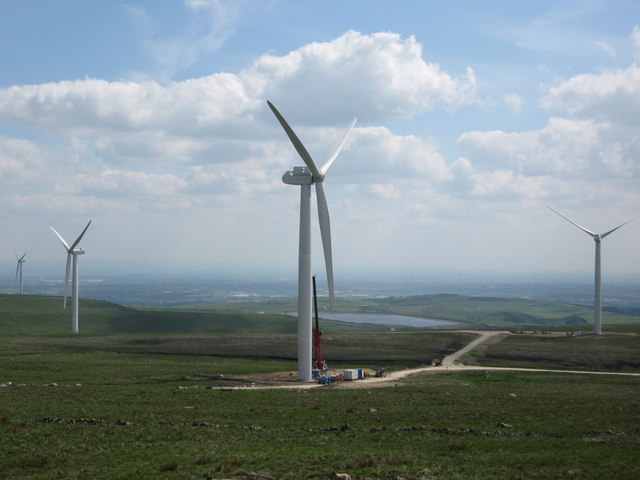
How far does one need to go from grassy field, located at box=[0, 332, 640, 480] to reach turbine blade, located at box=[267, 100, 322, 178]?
19.0m

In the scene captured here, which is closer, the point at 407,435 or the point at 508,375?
the point at 407,435

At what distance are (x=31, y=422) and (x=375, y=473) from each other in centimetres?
2038

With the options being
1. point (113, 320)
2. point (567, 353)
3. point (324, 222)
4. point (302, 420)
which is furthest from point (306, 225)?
point (113, 320)

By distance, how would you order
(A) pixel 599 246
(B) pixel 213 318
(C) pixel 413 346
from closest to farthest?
1. (C) pixel 413 346
2. (A) pixel 599 246
3. (B) pixel 213 318

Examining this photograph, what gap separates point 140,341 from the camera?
334ft

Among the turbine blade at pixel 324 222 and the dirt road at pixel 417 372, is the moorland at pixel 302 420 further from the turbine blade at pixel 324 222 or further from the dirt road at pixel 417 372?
the turbine blade at pixel 324 222

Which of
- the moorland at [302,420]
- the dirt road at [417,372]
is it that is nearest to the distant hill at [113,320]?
the moorland at [302,420]

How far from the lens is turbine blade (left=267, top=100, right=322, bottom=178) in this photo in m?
50.9

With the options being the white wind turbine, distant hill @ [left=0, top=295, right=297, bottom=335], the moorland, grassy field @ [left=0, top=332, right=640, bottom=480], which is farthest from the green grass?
distant hill @ [left=0, top=295, right=297, bottom=335]

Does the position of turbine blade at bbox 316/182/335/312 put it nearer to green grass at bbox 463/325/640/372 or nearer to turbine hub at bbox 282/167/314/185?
turbine hub at bbox 282/167/314/185

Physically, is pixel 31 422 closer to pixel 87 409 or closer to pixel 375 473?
pixel 87 409

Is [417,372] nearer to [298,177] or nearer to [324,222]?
[324,222]

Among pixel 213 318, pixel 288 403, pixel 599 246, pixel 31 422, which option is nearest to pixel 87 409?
pixel 31 422

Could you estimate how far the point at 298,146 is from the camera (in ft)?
177
